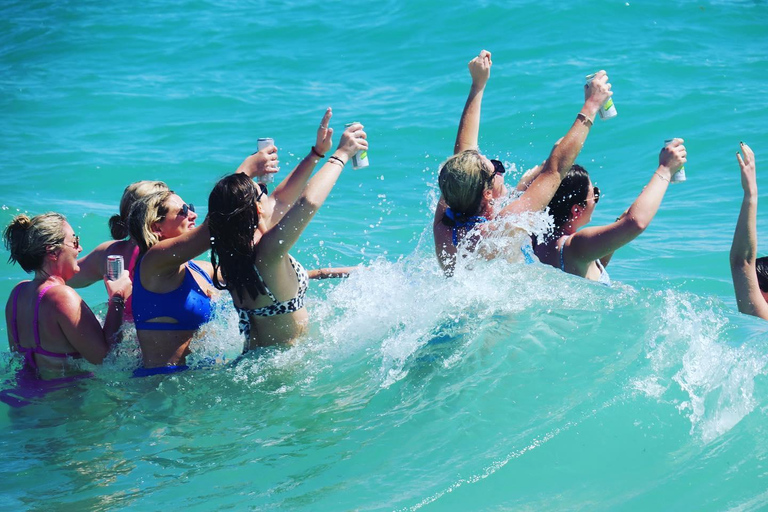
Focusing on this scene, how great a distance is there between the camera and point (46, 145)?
12969mm

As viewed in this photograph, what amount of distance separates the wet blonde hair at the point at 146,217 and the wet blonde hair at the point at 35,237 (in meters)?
0.59

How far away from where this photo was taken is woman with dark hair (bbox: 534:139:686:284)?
500 cm

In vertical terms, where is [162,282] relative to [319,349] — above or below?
above

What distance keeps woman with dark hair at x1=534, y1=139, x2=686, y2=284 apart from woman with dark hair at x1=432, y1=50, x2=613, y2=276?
489 mm

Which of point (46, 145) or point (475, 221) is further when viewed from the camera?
point (46, 145)

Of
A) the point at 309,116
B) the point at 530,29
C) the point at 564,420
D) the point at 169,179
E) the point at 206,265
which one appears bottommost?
the point at 564,420

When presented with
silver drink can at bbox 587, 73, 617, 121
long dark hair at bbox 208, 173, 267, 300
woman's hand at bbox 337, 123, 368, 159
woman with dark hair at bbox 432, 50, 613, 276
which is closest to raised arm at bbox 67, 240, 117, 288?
long dark hair at bbox 208, 173, 267, 300

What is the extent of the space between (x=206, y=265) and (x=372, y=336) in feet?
4.29

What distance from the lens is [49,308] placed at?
5465 millimetres

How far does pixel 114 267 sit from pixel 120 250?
464 mm

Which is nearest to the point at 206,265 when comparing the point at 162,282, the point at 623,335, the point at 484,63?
the point at 162,282

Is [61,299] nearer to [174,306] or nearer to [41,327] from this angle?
[41,327]

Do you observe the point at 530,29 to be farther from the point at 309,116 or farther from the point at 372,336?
the point at 372,336

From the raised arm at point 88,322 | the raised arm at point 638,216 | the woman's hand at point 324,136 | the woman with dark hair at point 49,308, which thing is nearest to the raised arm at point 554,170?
the raised arm at point 638,216
